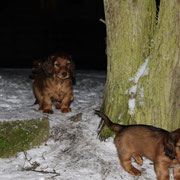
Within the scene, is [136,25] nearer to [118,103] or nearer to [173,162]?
[118,103]

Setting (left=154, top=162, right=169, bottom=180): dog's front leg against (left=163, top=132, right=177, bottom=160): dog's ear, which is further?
(left=154, top=162, right=169, bottom=180): dog's front leg

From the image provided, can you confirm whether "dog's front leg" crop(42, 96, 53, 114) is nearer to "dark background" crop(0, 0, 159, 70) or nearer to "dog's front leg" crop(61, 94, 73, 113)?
"dog's front leg" crop(61, 94, 73, 113)

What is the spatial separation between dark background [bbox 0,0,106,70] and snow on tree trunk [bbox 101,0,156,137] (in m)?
12.3

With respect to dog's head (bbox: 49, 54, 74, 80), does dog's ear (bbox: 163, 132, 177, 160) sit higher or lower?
lower

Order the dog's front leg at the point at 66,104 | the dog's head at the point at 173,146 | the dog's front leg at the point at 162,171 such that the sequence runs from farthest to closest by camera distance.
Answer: the dog's front leg at the point at 66,104 < the dog's front leg at the point at 162,171 < the dog's head at the point at 173,146

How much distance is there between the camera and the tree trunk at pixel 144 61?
Result: 4.03m

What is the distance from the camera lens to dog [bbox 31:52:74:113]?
553 cm

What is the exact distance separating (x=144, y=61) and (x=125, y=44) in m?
0.37

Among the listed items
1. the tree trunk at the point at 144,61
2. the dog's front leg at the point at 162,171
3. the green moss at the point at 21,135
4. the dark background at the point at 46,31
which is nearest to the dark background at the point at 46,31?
the dark background at the point at 46,31

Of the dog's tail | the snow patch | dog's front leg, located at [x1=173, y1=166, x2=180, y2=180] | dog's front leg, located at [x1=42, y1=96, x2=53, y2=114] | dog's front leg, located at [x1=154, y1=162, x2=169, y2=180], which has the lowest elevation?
dog's front leg, located at [x1=173, y1=166, x2=180, y2=180]

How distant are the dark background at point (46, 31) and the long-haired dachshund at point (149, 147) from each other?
1293cm

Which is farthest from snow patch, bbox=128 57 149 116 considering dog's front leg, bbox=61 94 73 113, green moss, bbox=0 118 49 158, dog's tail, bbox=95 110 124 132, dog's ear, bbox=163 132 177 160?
dog's front leg, bbox=61 94 73 113

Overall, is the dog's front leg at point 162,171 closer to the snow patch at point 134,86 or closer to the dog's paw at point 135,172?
the dog's paw at point 135,172

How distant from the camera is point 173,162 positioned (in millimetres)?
3549
